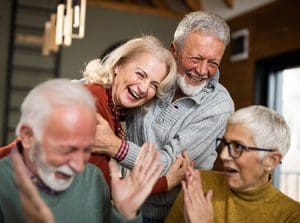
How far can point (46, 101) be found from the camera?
58.1 inches

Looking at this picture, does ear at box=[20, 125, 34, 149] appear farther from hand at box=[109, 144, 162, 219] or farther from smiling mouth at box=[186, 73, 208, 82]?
smiling mouth at box=[186, 73, 208, 82]

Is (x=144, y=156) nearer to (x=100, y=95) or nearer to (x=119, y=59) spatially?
(x=100, y=95)

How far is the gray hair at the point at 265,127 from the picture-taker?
2.00m

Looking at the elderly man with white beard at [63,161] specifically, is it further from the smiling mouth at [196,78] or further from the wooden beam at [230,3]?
the wooden beam at [230,3]

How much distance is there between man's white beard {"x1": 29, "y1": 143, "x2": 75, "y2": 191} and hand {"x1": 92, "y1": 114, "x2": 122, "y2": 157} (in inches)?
15.5

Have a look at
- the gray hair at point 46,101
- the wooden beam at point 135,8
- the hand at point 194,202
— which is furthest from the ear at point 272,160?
the wooden beam at point 135,8

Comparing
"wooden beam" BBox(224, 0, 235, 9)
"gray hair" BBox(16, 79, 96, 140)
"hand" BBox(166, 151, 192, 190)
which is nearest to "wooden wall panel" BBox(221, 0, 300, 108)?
"wooden beam" BBox(224, 0, 235, 9)

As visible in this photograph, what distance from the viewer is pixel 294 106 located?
5629 mm

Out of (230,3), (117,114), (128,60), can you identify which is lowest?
(117,114)

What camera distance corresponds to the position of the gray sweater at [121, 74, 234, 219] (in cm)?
Answer: 226

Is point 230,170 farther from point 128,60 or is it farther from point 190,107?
point 128,60

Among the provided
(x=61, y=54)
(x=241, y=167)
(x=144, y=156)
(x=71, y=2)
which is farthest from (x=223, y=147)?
(x=61, y=54)

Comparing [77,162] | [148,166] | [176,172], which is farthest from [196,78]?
[77,162]

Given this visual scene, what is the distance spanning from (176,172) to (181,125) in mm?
237
